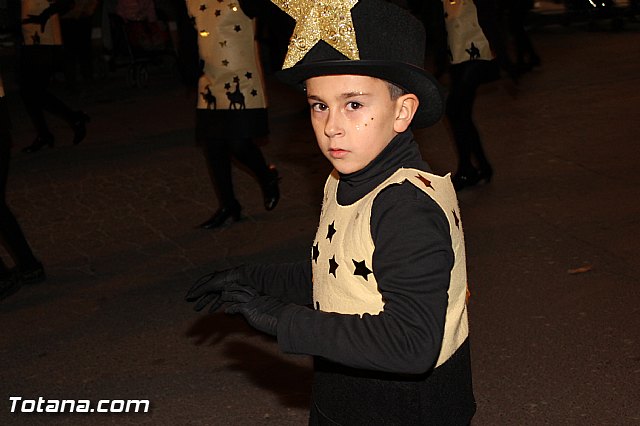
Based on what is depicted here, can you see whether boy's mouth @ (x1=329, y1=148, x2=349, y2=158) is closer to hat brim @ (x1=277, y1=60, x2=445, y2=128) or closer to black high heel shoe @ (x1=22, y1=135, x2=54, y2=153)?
hat brim @ (x1=277, y1=60, x2=445, y2=128)

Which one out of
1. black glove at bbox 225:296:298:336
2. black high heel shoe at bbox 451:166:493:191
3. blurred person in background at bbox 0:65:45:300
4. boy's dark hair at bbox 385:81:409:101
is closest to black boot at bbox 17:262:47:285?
blurred person in background at bbox 0:65:45:300

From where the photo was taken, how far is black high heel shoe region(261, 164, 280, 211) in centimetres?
706

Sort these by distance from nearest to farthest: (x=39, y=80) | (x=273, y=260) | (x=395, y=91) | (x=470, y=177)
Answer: (x=395, y=91) < (x=273, y=260) < (x=470, y=177) < (x=39, y=80)

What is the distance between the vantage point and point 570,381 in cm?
426

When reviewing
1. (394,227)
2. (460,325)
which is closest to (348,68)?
(394,227)

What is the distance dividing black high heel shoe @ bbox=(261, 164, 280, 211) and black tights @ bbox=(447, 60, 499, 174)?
1368mm

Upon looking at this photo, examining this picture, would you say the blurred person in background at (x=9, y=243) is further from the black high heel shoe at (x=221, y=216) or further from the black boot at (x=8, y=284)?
the black high heel shoe at (x=221, y=216)

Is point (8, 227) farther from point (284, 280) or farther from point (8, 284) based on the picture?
point (284, 280)

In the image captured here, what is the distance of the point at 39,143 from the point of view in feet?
31.9

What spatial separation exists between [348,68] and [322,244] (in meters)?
0.45

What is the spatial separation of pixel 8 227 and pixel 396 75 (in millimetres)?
4158

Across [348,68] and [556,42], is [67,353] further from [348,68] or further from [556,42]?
[556,42]
